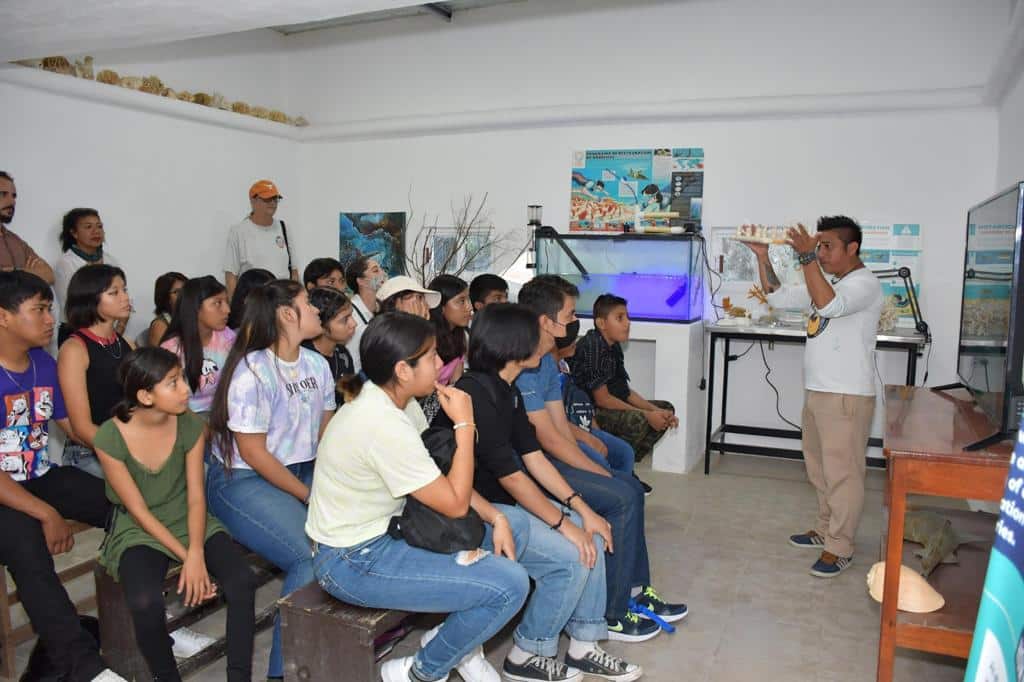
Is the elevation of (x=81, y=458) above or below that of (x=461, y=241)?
below

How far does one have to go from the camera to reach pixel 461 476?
2.16 metres

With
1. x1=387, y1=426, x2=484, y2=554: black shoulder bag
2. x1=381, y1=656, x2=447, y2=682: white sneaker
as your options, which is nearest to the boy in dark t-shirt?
x1=381, y1=656, x2=447, y2=682: white sneaker

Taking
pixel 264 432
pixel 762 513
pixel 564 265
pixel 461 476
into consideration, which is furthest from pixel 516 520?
pixel 564 265

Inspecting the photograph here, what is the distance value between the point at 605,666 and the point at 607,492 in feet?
1.97

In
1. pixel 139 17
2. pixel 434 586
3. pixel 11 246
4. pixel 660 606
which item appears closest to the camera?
pixel 434 586

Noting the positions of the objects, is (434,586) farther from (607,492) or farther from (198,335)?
(198,335)

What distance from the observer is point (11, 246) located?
413 cm

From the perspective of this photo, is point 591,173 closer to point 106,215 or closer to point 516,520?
point 106,215

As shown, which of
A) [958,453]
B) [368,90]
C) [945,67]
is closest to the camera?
[958,453]

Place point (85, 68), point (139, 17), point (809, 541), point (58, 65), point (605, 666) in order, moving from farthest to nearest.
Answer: point (85, 68)
point (58, 65)
point (809, 541)
point (139, 17)
point (605, 666)

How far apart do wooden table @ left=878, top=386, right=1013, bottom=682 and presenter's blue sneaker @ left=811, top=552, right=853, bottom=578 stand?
3.02 feet

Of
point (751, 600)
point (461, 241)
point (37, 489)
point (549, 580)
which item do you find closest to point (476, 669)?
point (549, 580)

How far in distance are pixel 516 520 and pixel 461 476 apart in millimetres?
380

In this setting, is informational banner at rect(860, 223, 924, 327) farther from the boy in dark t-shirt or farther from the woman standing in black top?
the boy in dark t-shirt
